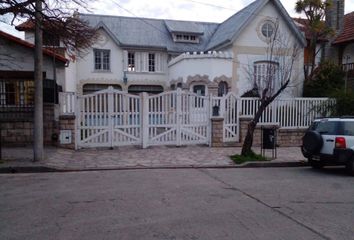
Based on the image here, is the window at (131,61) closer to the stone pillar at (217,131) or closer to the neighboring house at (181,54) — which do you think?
the neighboring house at (181,54)

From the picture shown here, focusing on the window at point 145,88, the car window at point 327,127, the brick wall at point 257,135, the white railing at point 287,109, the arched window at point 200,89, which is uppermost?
the window at point 145,88

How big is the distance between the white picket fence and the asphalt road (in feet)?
12.5

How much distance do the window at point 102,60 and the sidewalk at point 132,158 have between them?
15429 mm

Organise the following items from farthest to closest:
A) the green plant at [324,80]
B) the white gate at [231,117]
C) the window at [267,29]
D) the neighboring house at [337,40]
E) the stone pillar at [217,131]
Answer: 1. the neighboring house at [337,40]
2. the window at [267,29]
3. the green plant at [324,80]
4. the white gate at [231,117]
5. the stone pillar at [217,131]

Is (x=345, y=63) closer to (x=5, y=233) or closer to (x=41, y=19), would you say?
(x=41, y=19)

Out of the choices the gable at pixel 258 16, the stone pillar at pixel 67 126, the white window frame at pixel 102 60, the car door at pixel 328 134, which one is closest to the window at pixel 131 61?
the white window frame at pixel 102 60

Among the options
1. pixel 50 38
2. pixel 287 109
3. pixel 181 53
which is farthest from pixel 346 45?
pixel 50 38

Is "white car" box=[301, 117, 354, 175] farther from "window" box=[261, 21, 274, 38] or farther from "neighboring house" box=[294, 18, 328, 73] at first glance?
"neighboring house" box=[294, 18, 328, 73]

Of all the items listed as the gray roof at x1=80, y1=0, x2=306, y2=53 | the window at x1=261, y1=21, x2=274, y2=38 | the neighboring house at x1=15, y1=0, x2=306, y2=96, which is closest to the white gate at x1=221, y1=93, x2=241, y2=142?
the neighboring house at x1=15, y1=0, x2=306, y2=96

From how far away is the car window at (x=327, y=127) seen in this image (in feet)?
33.6

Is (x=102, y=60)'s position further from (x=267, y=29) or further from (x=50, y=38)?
(x=50, y=38)

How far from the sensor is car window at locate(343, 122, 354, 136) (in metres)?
10.0

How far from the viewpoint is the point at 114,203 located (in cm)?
658

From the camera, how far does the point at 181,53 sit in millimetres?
28422
